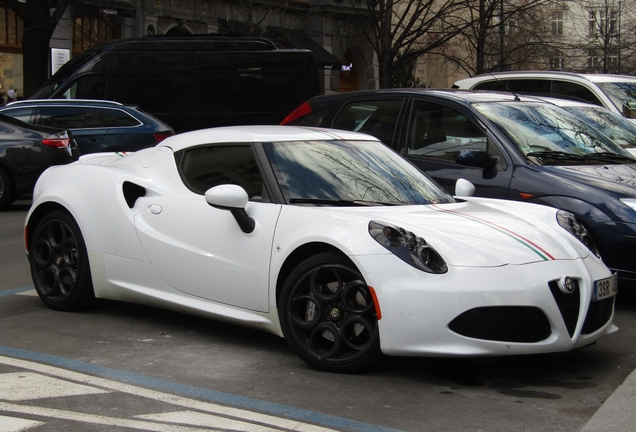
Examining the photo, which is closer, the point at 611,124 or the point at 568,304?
the point at 568,304

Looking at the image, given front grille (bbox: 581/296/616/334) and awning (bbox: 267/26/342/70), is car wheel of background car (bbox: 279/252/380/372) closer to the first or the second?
front grille (bbox: 581/296/616/334)

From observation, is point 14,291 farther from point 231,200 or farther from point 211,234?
point 231,200

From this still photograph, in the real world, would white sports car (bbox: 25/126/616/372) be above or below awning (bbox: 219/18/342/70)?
below

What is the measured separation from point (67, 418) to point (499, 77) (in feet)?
38.1

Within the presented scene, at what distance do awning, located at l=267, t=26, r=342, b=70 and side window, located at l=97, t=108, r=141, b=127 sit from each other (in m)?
17.5

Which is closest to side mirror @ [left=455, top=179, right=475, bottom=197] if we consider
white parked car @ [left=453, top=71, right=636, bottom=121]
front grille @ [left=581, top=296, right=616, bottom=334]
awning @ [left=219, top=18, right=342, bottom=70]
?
front grille @ [left=581, top=296, right=616, bottom=334]

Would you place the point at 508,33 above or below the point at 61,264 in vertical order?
above

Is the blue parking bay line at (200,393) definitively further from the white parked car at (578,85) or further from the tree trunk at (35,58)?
the tree trunk at (35,58)

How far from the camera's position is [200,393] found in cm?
474

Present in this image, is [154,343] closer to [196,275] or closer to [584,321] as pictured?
[196,275]

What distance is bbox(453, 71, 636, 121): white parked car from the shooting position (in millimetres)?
13328

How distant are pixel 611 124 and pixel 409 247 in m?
5.25

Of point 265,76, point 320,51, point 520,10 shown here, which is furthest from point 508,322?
point 320,51

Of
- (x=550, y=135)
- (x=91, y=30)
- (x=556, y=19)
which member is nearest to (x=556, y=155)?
(x=550, y=135)
